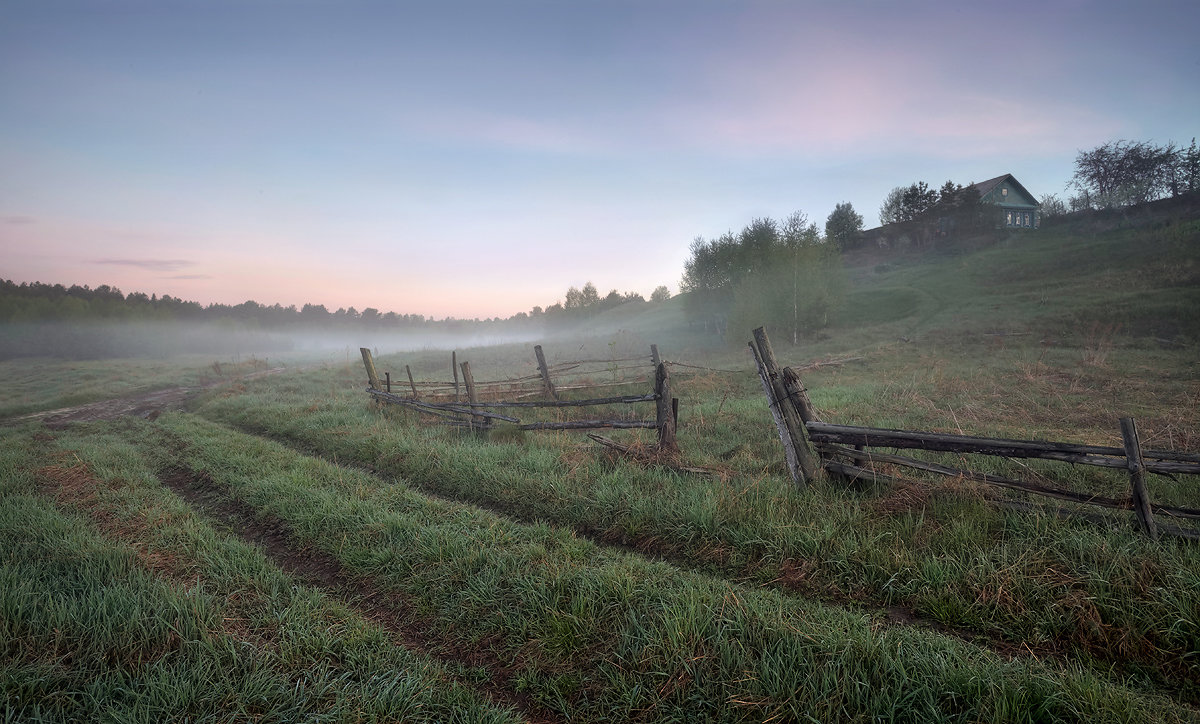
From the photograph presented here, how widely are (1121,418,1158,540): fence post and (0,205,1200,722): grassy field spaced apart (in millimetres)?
138

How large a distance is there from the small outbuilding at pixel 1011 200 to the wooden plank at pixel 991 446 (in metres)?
62.4

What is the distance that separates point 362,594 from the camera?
13.1 ft

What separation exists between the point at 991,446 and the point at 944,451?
1.86 ft

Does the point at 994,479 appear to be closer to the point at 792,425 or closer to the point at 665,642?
the point at 792,425

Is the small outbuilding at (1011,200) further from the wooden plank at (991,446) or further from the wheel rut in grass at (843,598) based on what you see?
the wheel rut in grass at (843,598)

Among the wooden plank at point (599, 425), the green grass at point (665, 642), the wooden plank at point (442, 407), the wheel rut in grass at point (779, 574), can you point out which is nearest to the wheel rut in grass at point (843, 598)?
the wheel rut in grass at point (779, 574)

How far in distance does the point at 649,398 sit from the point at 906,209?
213 ft

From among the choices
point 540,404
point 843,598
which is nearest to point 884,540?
point 843,598

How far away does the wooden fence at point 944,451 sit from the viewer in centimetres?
378

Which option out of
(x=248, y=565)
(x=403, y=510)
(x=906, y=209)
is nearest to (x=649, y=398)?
(x=403, y=510)

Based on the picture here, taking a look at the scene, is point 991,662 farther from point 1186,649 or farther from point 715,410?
point 715,410

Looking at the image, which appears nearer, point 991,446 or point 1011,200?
point 991,446

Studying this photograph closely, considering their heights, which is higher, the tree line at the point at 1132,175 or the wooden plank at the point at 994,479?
the tree line at the point at 1132,175

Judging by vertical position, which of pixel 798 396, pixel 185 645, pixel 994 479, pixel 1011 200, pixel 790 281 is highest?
pixel 1011 200
